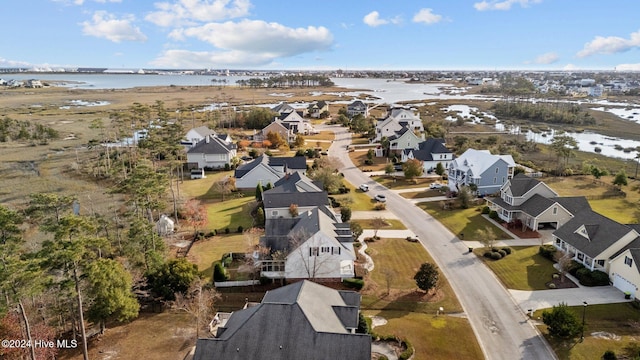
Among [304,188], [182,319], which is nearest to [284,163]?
[304,188]

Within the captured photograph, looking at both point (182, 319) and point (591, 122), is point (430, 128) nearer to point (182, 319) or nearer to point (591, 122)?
point (591, 122)

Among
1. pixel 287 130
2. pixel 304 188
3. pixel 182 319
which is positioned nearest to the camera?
pixel 182 319

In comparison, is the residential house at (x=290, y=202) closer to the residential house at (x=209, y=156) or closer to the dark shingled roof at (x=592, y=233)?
the dark shingled roof at (x=592, y=233)

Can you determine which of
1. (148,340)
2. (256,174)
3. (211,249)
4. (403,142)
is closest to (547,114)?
(403,142)

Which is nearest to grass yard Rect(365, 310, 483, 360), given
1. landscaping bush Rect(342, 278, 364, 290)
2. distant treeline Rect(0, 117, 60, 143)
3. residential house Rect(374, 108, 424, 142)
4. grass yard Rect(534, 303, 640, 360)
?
landscaping bush Rect(342, 278, 364, 290)

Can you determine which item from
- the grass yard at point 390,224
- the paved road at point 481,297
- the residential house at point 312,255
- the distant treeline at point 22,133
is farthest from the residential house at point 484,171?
the distant treeline at point 22,133

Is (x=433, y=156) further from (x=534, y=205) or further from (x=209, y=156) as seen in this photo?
(x=209, y=156)
